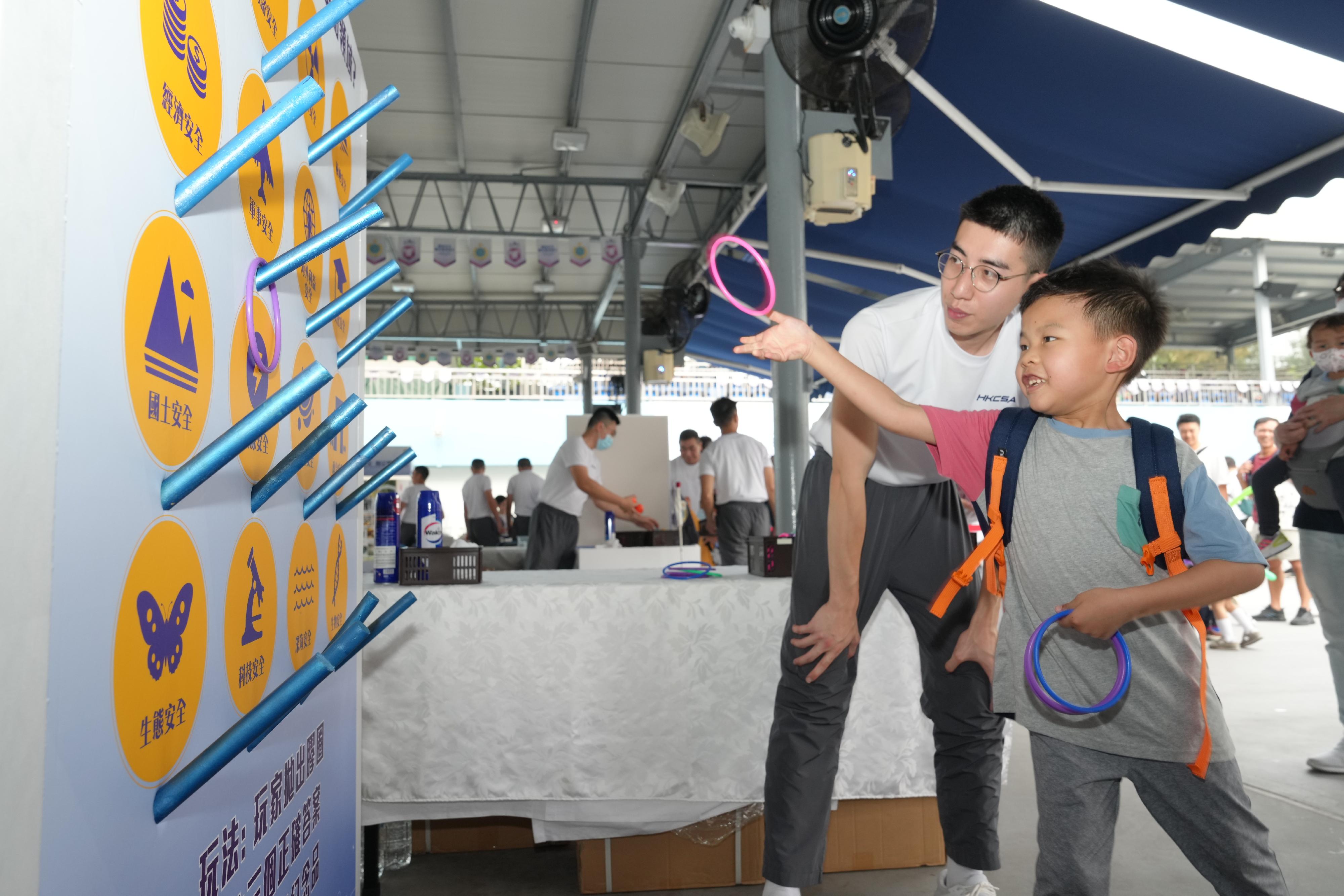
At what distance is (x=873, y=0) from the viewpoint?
11.1ft

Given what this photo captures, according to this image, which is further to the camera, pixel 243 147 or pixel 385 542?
pixel 385 542

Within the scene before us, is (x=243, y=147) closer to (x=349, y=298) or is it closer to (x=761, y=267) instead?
(x=349, y=298)

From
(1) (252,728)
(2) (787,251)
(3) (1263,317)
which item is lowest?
(1) (252,728)

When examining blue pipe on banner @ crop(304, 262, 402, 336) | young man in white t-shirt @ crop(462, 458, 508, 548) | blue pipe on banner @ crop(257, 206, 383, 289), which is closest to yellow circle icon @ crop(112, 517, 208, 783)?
blue pipe on banner @ crop(257, 206, 383, 289)

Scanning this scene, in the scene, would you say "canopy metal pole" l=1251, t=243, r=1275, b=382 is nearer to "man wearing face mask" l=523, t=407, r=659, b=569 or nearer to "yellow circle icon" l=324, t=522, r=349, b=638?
"man wearing face mask" l=523, t=407, r=659, b=569

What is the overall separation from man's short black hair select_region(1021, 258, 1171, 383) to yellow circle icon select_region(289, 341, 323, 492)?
1071 millimetres

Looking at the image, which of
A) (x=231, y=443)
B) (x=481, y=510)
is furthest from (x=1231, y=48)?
(x=481, y=510)

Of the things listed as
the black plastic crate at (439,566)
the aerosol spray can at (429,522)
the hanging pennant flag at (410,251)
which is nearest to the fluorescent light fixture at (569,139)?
the hanging pennant flag at (410,251)

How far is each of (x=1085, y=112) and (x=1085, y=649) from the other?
372 cm

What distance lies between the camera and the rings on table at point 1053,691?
1.17 metres

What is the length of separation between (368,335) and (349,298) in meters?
0.15

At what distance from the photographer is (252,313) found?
0.86m

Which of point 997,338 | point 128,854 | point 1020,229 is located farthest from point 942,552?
point 128,854

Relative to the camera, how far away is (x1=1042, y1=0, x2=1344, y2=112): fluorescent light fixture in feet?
10.1
